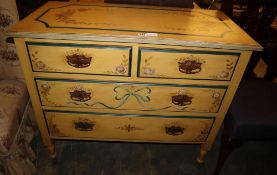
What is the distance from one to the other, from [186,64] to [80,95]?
2.26ft

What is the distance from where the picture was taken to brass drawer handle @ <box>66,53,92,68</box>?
3.95 feet

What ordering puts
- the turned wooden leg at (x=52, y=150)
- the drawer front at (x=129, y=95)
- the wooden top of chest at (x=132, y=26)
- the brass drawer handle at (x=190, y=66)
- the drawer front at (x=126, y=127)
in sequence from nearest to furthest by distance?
the wooden top of chest at (x=132, y=26) → the brass drawer handle at (x=190, y=66) → the drawer front at (x=129, y=95) → the drawer front at (x=126, y=127) → the turned wooden leg at (x=52, y=150)

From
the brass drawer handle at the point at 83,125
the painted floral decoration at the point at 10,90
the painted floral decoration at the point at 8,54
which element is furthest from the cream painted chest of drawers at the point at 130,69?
the painted floral decoration at the point at 8,54

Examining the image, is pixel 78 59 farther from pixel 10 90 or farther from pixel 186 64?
pixel 10 90

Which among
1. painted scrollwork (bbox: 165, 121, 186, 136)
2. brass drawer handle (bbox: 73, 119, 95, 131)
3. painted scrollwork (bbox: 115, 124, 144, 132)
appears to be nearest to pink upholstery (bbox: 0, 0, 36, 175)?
brass drawer handle (bbox: 73, 119, 95, 131)

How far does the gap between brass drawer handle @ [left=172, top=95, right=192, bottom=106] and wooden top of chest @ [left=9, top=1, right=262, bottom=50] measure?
38 cm

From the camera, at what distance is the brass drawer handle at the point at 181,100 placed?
1401 millimetres

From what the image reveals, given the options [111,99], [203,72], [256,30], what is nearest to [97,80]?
[111,99]

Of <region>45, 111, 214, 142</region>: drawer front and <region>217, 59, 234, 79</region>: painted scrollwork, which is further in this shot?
<region>45, 111, 214, 142</region>: drawer front

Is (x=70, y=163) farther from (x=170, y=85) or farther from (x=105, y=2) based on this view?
(x=105, y=2)

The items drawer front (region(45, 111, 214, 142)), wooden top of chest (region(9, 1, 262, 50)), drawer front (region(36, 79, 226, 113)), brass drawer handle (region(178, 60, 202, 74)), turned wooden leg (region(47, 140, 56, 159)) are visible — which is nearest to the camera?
wooden top of chest (region(9, 1, 262, 50))

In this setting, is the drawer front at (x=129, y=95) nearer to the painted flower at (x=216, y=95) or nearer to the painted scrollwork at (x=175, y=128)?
the painted flower at (x=216, y=95)

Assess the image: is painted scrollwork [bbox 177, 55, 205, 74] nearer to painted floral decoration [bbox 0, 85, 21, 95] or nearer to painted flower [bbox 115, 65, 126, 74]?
painted flower [bbox 115, 65, 126, 74]

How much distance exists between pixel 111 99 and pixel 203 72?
1.98 ft
